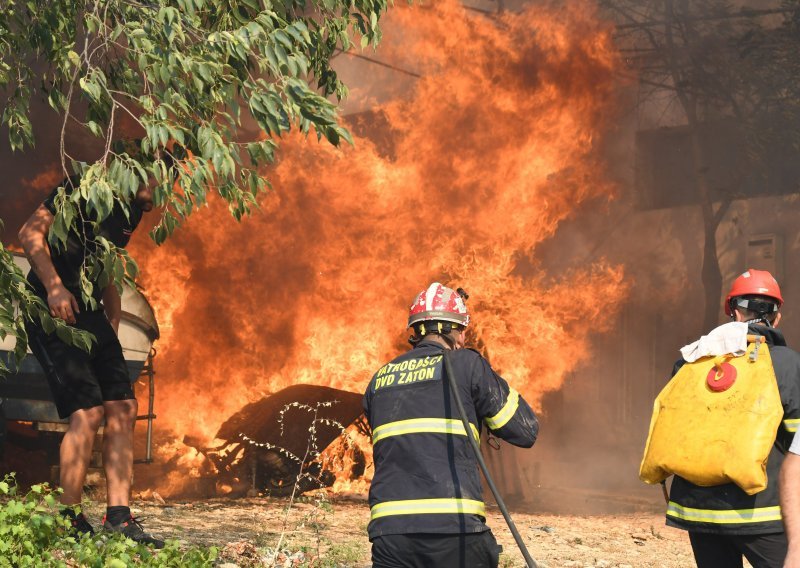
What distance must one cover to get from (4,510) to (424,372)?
2248 mm

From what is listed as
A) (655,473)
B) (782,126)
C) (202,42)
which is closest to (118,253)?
(202,42)

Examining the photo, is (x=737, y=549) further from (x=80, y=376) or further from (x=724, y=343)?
(x=80, y=376)

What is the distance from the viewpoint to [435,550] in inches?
134

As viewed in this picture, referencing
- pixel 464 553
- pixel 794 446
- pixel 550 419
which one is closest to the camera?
pixel 794 446

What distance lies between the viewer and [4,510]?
4504 mm

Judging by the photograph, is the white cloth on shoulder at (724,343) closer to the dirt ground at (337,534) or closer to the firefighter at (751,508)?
the firefighter at (751,508)

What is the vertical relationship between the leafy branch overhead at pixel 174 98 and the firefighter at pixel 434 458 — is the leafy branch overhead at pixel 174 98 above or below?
above

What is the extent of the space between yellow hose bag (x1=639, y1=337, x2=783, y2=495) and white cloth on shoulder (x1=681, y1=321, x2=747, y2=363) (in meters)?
0.02

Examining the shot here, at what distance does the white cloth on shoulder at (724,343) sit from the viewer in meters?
3.44

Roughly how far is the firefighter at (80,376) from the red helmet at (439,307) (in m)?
1.76

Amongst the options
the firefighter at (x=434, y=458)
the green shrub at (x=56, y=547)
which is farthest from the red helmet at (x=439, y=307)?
the green shrub at (x=56, y=547)

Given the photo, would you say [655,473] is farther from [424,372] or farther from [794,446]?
[424,372]

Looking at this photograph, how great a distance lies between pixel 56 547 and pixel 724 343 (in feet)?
Result: 10.2

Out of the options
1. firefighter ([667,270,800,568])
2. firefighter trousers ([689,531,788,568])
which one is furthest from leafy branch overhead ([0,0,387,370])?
firefighter trousers ([689,531,788,568])
